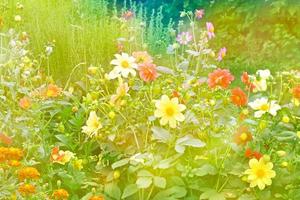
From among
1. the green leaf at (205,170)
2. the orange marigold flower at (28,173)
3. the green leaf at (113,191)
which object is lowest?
the green leaf at (113,191)

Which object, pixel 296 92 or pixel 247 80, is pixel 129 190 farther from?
pixel 296 92

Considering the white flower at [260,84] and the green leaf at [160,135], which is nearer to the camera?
the green leaf at [160,135]

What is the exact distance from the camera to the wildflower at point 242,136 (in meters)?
3.12

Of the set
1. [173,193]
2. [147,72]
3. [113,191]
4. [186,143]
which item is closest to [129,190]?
[113,191]

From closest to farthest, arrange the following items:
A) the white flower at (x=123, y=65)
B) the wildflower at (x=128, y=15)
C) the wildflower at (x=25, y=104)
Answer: the white flower at (x=123, y=65), the wildflower at (x=25, y=104), the wildflower at (x=128, y=15)

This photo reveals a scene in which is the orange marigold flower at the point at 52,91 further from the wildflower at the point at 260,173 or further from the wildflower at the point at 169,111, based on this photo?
the wildflower at the point at 260,173

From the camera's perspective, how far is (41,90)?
3797 millimetres

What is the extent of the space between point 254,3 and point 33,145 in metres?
4.10

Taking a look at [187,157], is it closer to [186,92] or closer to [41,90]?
[186,92]

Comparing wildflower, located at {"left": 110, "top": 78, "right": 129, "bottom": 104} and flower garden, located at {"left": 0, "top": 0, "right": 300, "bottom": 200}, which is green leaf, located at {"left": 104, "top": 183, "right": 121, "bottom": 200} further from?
wildflower, located at {"left": 110, "top": 78, "right": 129, "bottom": 104}

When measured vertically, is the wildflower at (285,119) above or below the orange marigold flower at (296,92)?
below

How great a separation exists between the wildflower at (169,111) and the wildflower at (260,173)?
1.22 ft

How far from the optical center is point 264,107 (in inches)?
123

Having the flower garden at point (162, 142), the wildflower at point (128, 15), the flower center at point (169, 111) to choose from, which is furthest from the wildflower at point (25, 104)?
the wildflower at point (128, 15)
